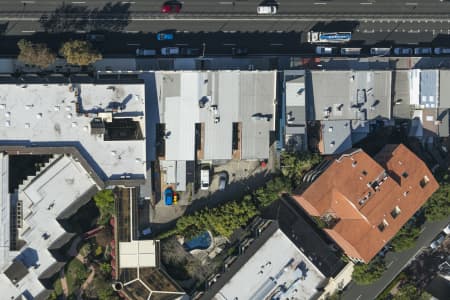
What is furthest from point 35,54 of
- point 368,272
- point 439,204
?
point 439,204

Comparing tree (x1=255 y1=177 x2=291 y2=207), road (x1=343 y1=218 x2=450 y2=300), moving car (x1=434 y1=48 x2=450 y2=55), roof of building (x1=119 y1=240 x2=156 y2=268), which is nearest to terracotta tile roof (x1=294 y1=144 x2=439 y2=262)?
tree (x1=255 y1=177 x2=291 y2=207)

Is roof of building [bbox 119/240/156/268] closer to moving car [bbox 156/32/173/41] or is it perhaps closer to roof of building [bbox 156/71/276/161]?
roof of building [bbox 156/71/276/161]

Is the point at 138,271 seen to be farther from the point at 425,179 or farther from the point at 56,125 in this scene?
the point at 425,179

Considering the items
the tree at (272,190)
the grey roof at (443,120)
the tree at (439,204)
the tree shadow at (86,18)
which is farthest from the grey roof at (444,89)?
the tree shadow at (86,18)

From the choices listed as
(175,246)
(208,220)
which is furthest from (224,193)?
(175,246)

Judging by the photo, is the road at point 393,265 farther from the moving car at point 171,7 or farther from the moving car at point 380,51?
the moving car at point 171,7
